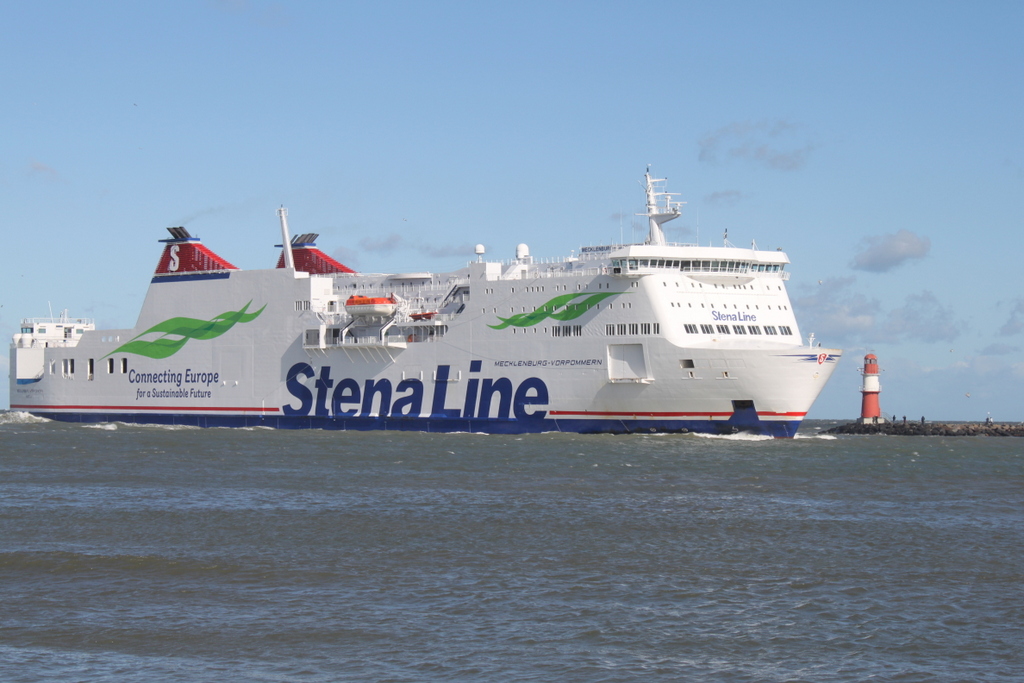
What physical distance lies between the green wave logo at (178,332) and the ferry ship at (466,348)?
0.25ft

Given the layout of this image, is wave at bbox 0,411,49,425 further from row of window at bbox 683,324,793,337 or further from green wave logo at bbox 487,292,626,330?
row of window at bbox 683,324,793,337

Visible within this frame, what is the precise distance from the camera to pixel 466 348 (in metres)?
40.2

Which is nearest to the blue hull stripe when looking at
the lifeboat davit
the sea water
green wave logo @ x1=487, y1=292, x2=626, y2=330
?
green wave logo @ x1=487, y1=292, x2=626, y2=330

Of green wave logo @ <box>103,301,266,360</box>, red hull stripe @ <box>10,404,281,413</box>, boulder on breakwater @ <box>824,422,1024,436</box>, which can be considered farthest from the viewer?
boulder on breakwater @ <box>824,422,1024,436</box>

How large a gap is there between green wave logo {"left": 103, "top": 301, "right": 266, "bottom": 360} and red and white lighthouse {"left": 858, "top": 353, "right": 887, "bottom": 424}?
29269 mm

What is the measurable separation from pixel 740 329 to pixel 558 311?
237 inches

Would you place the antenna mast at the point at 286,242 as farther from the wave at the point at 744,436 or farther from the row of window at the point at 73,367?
the wave at the point at 744,436

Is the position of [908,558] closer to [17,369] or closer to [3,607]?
[3,607]

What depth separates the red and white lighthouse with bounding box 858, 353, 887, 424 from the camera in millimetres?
55219

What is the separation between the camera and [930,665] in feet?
36.5

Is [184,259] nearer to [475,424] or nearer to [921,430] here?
[475,424]

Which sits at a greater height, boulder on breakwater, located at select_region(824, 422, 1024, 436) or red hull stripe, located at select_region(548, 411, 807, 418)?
red hull stripe, located at select_region(548, 411, 807, 418)

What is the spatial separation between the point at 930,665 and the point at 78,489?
1907 centimetres

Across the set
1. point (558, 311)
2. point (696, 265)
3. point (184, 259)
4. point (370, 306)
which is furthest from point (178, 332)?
point (696, 265)
